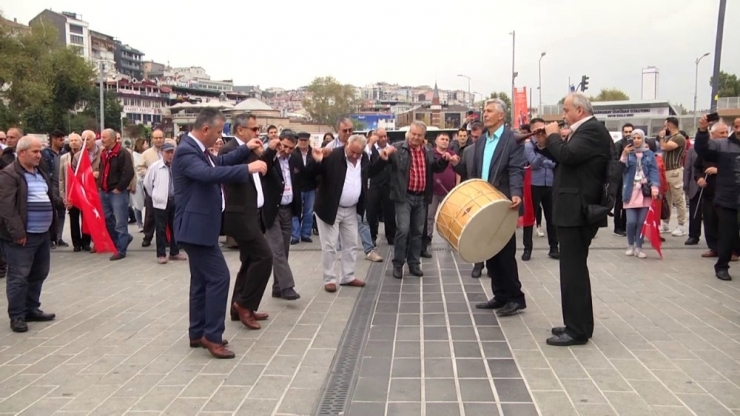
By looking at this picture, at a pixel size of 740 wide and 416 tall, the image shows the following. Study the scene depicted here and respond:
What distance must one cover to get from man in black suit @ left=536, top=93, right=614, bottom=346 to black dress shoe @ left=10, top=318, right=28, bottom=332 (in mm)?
4970

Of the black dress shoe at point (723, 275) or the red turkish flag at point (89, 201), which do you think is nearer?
the black dress shoe at point (723, 275)

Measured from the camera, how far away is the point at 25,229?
6.16m

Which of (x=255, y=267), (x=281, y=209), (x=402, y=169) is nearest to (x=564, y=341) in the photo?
(x=255, y=267)

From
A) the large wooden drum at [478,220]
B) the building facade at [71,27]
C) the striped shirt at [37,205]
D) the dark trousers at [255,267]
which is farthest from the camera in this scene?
the building facade at [71,27]

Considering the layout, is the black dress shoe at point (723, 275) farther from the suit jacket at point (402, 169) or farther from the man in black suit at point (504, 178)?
the suit jacket at point (402, 169)

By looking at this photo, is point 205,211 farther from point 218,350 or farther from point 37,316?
point 37,316

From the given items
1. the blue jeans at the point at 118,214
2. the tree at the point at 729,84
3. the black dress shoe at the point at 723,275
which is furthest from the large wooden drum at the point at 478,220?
the tree at the point at 729,84

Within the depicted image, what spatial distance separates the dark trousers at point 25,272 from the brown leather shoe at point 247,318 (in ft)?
6.92

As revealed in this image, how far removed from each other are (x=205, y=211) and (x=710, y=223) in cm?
806

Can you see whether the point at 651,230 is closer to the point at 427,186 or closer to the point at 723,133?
the point at 723,133

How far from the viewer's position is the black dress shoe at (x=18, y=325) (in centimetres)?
605

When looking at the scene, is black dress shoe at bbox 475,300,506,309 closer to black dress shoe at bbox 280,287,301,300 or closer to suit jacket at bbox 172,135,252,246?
black dress shoe at bbox 280,287,301,300

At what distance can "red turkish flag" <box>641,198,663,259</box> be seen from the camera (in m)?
9.27

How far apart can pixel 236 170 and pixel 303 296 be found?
2809 mm
